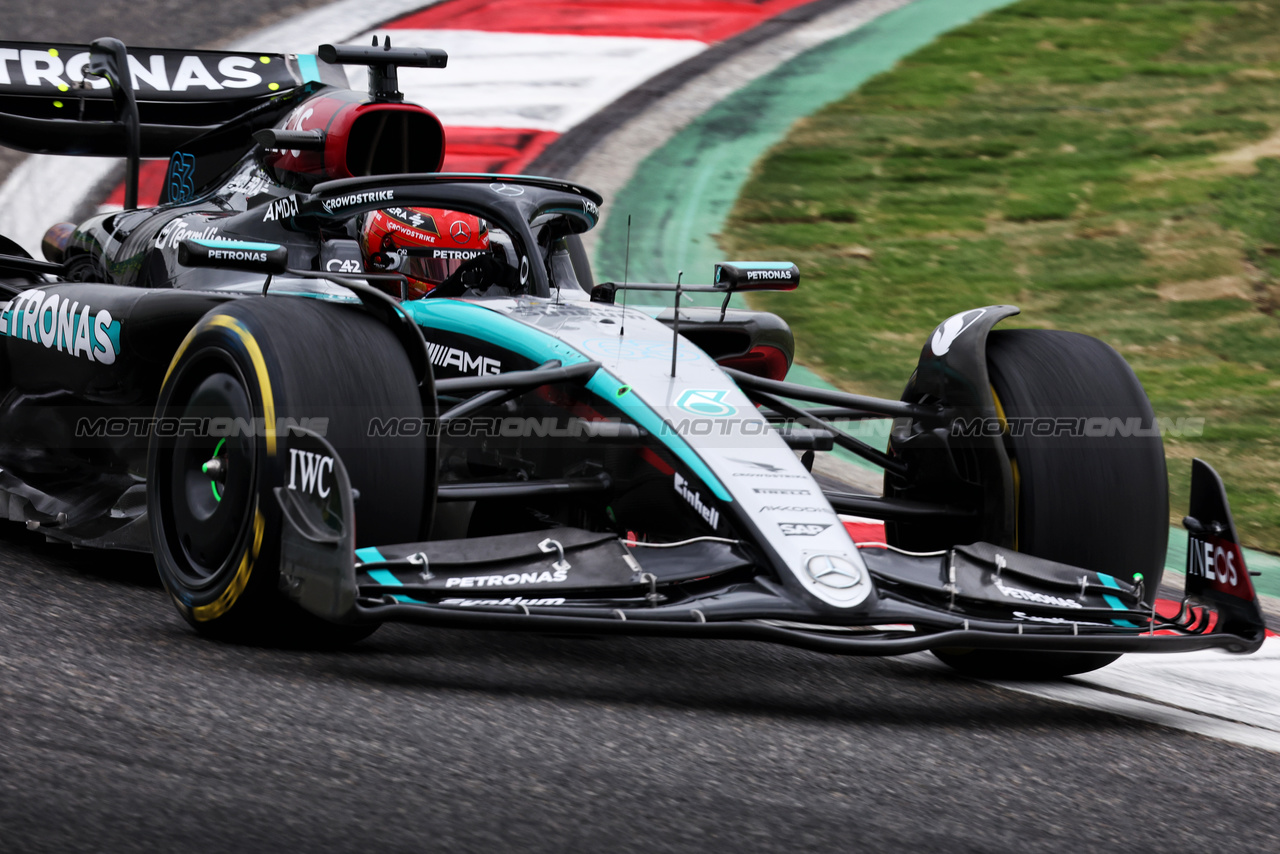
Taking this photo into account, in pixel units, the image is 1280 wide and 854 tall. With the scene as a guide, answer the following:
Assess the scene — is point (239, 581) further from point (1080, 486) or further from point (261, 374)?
point (1080, 486)

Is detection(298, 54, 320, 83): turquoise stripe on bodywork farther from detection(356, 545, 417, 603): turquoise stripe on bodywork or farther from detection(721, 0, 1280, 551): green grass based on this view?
detection(356, 545, 417, 603): turquoise stripe on bodywork

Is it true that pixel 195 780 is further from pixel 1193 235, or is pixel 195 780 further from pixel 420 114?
pixel 1193 235

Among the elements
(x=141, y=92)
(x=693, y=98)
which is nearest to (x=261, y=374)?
(x=141, y=92)

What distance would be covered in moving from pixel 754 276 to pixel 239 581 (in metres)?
2.09

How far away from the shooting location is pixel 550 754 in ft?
10.5

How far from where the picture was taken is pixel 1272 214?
11359mm

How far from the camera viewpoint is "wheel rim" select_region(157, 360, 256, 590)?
394cm

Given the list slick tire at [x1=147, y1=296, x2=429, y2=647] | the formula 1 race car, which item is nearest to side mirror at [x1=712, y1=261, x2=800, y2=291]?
the formula 1 race car

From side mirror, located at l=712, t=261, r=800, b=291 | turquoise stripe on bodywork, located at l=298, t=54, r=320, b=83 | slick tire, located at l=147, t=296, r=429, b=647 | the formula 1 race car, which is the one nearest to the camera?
the formula 1 race car

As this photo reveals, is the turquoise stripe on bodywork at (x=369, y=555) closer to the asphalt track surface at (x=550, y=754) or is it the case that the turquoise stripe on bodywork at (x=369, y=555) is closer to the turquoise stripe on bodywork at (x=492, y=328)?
the asphalt track surface at (x=550, y=754)

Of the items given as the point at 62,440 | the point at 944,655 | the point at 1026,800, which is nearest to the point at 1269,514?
the point at 944,655

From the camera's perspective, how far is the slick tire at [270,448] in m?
3.82

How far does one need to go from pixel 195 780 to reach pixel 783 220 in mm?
9276

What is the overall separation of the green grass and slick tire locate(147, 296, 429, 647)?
169 inches
